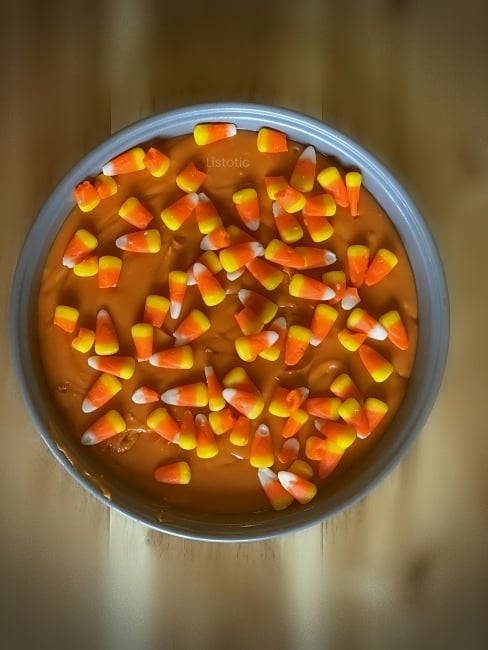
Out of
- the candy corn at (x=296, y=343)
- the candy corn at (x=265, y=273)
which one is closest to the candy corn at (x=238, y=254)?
the candy corn at (x=265, y=273)

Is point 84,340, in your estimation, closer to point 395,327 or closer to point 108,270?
point 108,270

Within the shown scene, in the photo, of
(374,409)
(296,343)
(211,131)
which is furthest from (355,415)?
(211,131)

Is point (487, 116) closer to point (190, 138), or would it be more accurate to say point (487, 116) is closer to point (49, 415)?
point (190, 138)

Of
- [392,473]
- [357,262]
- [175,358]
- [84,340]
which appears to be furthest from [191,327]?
[392,473]

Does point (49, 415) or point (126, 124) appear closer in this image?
point (49, 415)

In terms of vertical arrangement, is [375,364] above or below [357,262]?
below

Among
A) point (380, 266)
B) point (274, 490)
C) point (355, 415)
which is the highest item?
point (380, 266)

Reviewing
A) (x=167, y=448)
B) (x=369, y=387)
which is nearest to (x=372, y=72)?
A: (x=369, y=387)
